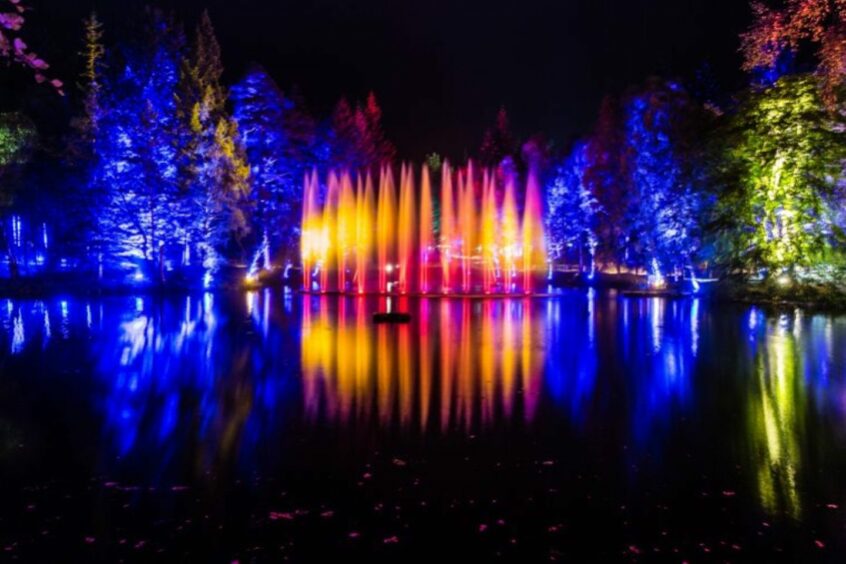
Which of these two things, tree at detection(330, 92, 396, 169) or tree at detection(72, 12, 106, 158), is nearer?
tree at detection(72, 12, 106, 158)

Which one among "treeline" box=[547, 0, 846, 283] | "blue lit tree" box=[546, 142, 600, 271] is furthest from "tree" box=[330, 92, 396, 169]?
"treeline" box=[547, 0, 846, 283]

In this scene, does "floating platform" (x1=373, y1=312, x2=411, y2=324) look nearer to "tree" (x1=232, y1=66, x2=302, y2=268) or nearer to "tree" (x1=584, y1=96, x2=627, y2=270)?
"tree" (x1=232, y1=66, x2=302, y2=268)

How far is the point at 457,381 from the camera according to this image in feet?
37.1

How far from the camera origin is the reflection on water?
26.4ft

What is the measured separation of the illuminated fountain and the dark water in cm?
2020

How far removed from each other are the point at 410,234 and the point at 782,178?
2213 centimetres

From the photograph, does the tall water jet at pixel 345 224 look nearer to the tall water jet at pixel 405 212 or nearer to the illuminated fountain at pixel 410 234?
the illuminated fountain at pixel 410 234

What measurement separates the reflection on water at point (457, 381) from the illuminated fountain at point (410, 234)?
1551 cm

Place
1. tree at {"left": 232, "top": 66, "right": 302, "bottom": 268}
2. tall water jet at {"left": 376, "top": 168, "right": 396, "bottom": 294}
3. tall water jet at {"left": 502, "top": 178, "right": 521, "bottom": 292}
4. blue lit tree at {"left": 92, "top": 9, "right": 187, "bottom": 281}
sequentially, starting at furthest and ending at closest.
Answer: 1. tall water jet at {"left": 502, "top": 178, "right": 521, "bottom": 292}
2. tree at {"left": 232, "top": 66, "right": 302, "bottom": 268}
3. tall water jet at {"left": 376, "top": 168, "right": 396, "bottom": 294}
4. blue lit tree at {"left": 92, "top": 9, "right": 187, "bottom": 281}

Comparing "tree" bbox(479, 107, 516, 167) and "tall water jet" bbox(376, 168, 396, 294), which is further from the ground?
"tree" bbox(479, 107, 516, 167)

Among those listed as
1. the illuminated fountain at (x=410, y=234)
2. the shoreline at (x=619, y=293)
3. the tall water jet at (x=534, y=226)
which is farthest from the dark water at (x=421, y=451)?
the tall water jet at (x=534, y=226)

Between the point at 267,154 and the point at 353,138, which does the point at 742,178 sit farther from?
the point at 353,138

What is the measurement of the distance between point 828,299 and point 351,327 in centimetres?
1998

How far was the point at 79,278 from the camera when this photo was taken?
35.4 metres
